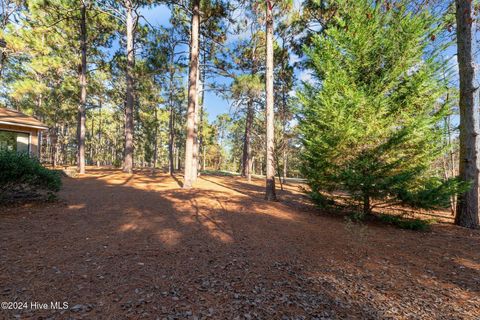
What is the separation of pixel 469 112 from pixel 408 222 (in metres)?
3.45

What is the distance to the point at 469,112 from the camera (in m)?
5.60

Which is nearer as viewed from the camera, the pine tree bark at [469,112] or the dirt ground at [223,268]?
the dirt ground at [223,268]

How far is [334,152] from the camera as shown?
19.1ft

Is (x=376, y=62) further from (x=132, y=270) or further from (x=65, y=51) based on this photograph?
(x=65, y=51)

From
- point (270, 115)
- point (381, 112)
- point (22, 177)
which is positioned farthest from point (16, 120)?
point (381, 112)

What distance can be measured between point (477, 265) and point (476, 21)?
21.2ft

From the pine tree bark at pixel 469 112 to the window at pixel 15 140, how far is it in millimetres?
18697

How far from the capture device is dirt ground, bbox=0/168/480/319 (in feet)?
7.16

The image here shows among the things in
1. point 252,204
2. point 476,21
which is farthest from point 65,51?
point 476,21

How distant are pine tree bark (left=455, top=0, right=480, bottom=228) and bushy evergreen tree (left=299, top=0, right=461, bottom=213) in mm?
604

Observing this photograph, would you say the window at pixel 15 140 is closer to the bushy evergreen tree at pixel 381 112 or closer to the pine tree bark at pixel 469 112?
the bushy evergreen tree at pixel 381 112

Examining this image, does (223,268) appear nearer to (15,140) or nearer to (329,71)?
(329,71)

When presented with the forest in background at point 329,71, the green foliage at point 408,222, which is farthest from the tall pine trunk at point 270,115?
the green foliage at point 408,222

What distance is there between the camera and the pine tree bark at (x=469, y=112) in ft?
18.1
